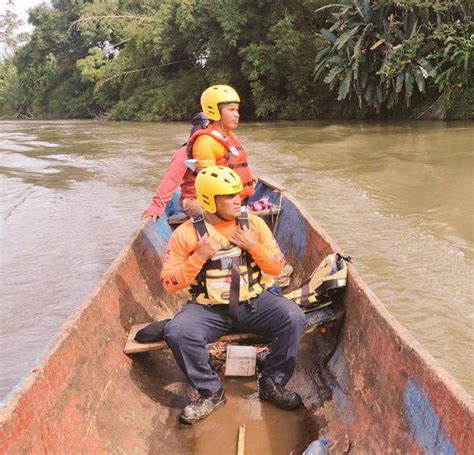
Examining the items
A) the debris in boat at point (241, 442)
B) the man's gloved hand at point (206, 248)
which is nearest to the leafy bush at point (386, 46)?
the man's gloved hand at point (206, 248)

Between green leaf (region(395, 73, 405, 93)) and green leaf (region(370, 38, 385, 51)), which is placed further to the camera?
green leaf (region(395, 73, 405, 93))

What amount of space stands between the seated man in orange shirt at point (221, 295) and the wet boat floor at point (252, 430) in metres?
0.06

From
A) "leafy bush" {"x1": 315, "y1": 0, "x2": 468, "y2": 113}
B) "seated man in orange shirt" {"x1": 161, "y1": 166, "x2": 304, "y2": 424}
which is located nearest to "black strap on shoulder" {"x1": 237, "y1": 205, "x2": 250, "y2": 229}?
"seated man in orange shirt" {"x1": 161, "y1": 166, "x2": 304, "y2": 424}

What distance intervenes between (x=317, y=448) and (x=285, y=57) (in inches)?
756

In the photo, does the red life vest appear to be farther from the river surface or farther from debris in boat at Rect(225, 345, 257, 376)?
the river surface

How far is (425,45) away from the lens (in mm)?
17062

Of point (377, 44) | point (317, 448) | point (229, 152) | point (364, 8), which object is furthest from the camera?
point (364, 8)

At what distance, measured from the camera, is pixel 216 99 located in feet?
14.2

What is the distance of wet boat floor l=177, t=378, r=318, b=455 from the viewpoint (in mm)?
2979

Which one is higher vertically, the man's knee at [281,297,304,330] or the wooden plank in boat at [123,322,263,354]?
the man's knee at [281,297,304,330]

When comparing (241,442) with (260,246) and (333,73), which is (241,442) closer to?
(260,246)

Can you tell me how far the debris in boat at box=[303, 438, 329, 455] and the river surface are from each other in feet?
4.60

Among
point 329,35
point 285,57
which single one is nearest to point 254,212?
point 329,35

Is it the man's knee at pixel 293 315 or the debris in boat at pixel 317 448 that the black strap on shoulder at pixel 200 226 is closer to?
the man's knee at pixel 293 315
